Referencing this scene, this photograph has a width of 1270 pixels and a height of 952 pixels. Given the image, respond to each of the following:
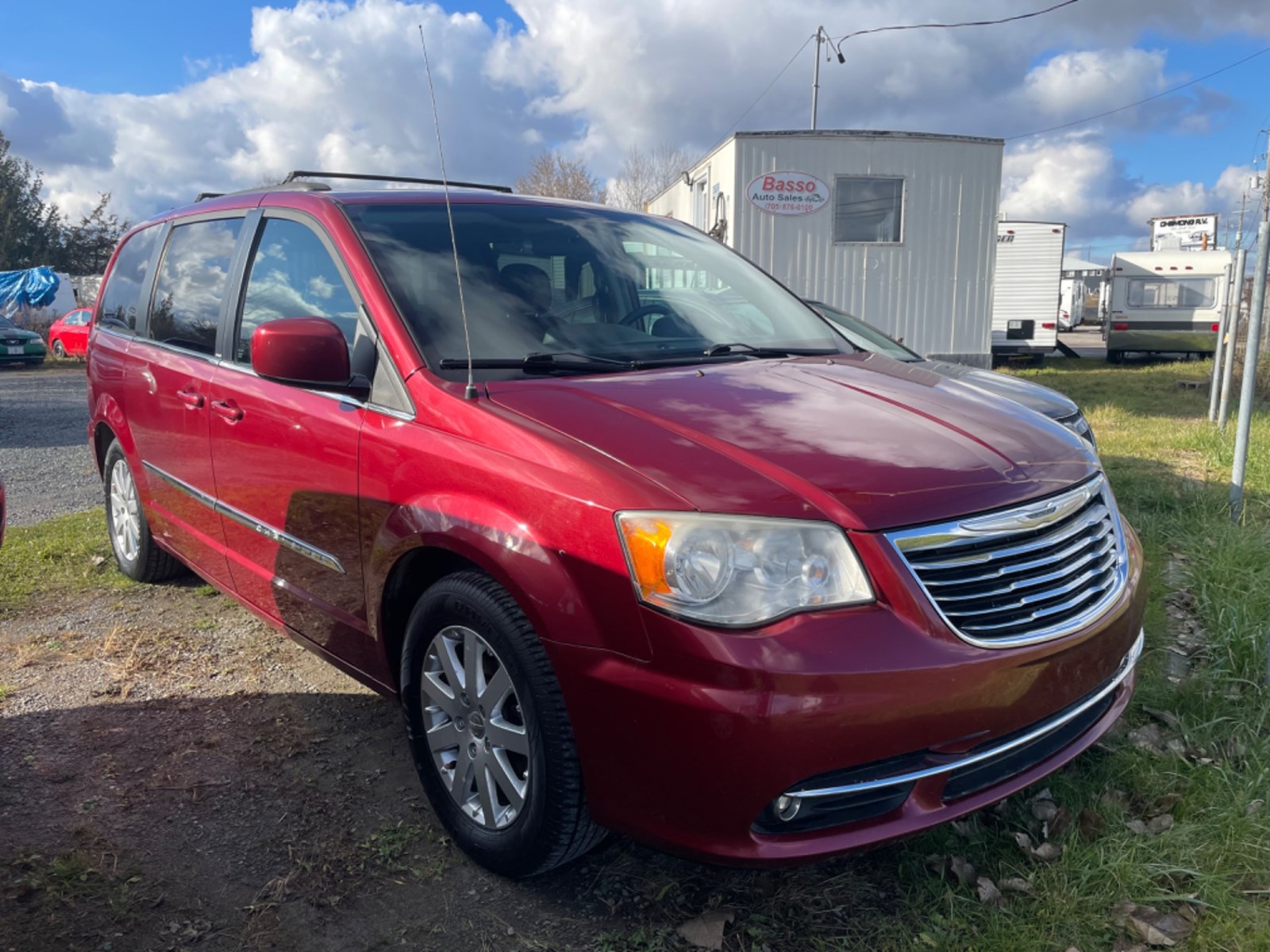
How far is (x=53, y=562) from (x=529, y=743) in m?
4.29

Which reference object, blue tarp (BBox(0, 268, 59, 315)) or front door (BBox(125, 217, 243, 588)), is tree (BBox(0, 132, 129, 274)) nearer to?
blue tarp (BBox(0, 268, 59, 315))

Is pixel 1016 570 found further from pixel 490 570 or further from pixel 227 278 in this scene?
pixel 227 278

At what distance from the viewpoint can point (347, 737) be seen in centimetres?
338

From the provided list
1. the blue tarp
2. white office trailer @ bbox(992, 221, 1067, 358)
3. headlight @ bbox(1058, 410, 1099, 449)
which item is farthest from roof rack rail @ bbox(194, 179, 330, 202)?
the blue tarp

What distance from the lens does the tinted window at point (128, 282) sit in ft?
15.3

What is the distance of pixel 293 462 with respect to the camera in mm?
3076

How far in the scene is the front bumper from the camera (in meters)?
1.98

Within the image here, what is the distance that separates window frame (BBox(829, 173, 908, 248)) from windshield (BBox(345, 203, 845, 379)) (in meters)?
10.2

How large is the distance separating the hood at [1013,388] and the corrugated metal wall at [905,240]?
8.50 meters

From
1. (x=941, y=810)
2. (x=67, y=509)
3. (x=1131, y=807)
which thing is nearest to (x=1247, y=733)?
(x=1131, y=807)

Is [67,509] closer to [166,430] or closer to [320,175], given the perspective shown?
[166,430]

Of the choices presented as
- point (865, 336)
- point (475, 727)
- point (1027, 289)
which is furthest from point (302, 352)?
point (1027, 289)

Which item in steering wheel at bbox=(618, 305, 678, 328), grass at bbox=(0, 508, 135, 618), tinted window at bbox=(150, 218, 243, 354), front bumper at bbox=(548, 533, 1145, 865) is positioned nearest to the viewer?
front bumper at bbox=(548, 533, 1145, 865)

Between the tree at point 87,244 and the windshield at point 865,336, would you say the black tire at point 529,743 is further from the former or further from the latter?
the tree at point 87,244
